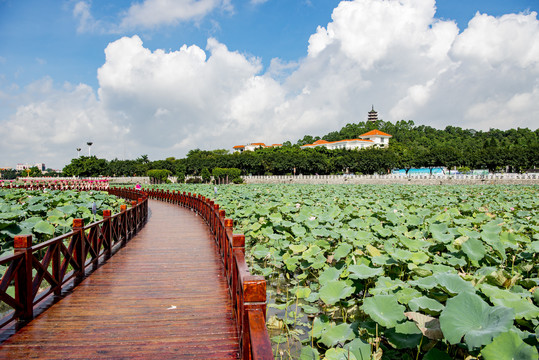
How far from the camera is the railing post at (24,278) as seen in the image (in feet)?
10.2

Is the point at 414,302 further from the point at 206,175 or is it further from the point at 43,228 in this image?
the point at 206,175

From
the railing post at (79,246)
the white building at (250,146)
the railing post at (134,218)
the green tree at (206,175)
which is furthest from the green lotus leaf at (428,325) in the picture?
the white building at (250,146)

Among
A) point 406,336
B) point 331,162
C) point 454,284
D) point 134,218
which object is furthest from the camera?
point 331,162

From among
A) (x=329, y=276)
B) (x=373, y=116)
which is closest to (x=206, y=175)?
(x=329, y=276)

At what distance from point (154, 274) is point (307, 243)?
233 cm

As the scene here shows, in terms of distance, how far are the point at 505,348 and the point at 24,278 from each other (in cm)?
380

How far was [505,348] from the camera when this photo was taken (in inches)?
57.8

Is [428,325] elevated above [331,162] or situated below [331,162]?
below

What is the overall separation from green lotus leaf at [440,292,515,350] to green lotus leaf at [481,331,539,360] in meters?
0.05

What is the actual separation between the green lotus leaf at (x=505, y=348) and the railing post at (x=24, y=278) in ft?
12.1

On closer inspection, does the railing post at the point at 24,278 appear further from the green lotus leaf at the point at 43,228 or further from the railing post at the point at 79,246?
the green lotus leaf at the point at 43,228

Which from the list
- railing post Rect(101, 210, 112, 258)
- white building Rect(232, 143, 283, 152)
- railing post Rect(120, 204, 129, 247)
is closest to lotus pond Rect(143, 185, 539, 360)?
railing post Rect(101, 210, 112, 258)

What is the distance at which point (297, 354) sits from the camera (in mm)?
3125

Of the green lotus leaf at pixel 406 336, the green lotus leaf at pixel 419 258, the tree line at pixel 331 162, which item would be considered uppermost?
the tree line at pixel 331 162
